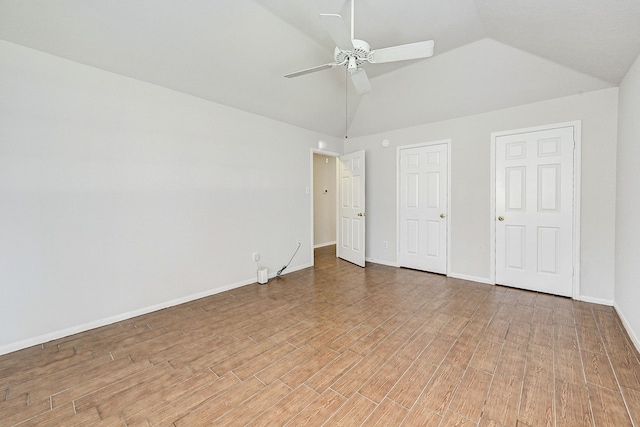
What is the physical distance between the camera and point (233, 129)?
3.67 m

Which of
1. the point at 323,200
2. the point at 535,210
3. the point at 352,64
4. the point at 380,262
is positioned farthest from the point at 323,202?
the point at 352,64

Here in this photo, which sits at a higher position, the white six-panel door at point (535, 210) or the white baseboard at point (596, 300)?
the white six-panel door at point (535, 210)

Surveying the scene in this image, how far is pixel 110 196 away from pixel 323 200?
4663mm

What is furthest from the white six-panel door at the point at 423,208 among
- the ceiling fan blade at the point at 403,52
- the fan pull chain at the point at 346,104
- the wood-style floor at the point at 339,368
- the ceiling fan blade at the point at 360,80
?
the ceiling fan blade at the point at 403,52

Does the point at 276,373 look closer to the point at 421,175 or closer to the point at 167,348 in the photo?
the point at 167,348

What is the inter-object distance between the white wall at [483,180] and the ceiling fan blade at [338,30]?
8.76ft

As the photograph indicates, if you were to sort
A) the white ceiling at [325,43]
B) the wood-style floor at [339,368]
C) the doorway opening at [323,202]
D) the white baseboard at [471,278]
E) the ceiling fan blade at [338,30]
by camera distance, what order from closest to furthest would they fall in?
1. the wood-style floor at [339,368]
2. the ceiling fan blade at [338,30]
3. the white ceiling at [325,43]
4. the white baseboard at [471,278]
5. the doorway opening at [323,202]

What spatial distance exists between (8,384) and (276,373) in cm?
183

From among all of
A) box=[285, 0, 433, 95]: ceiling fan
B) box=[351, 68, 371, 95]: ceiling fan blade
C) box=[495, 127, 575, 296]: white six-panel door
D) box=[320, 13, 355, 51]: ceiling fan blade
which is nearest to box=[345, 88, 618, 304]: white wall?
box=[495, 127, 575, 296]: white six-panel door

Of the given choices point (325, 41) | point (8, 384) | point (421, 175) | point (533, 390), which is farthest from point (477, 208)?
point (8, 384)

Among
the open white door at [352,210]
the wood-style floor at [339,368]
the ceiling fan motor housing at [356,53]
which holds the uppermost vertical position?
the ceiling fan motor housing at [356,53]

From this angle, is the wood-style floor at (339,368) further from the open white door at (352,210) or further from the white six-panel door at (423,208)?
the open white door at (352,210)

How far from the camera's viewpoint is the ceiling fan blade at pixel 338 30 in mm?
1739

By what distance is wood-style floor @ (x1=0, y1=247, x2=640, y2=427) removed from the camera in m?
1.58
